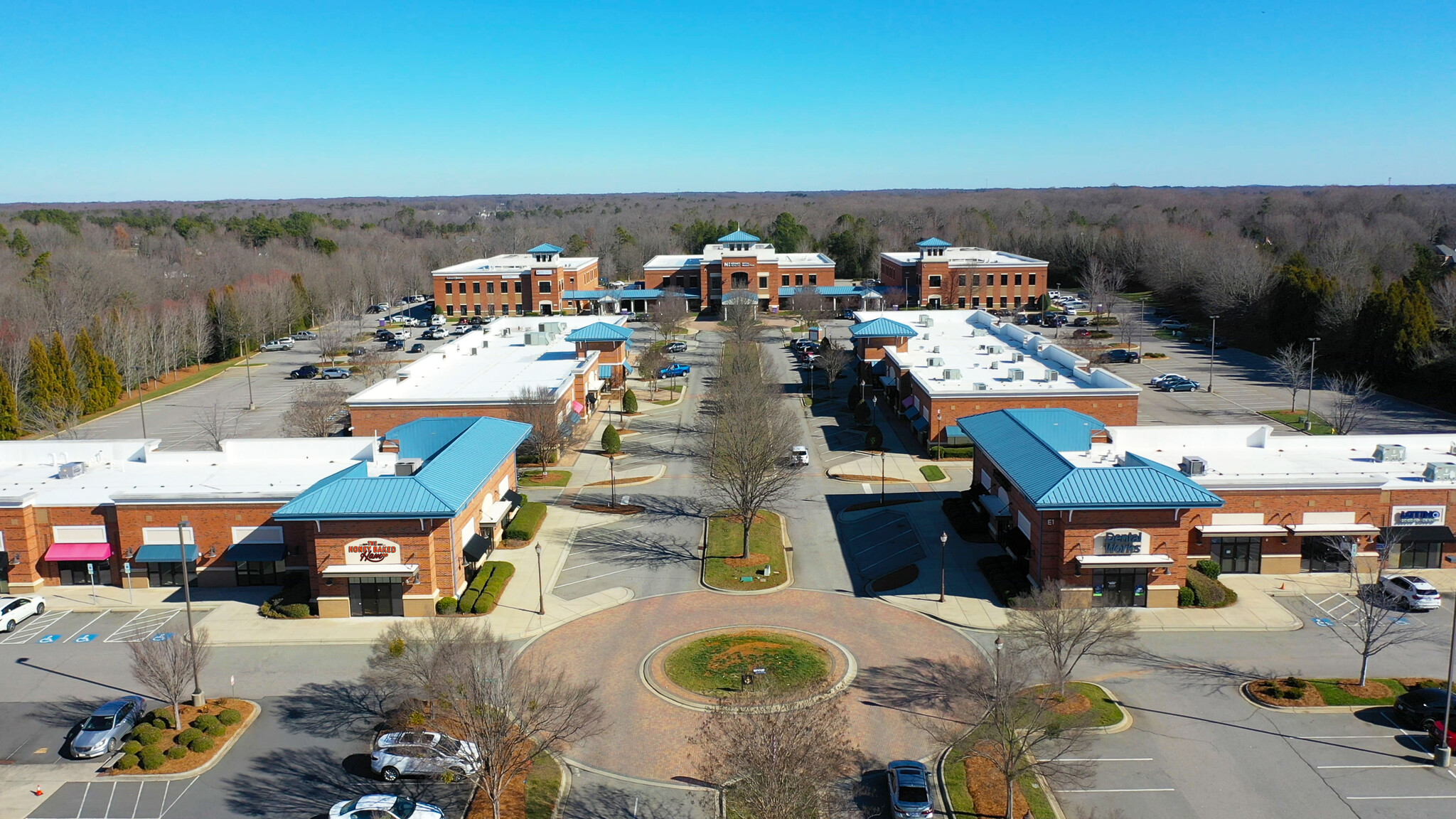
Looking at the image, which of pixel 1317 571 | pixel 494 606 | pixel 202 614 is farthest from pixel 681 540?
pixel 1317 571

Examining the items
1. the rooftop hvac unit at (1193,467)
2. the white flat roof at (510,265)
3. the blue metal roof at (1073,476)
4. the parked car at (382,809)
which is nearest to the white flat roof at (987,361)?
the blue metal roof at (1073,476)

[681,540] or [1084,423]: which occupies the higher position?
[1084,423]

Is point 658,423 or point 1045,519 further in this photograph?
point 658,423

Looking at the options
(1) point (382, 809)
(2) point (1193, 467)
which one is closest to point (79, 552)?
(1) point (382, 809)

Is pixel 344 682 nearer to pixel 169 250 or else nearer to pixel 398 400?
pixel 398 400

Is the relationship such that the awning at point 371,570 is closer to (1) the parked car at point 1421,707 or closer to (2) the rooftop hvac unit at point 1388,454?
(1) the parked car at point 1421,707

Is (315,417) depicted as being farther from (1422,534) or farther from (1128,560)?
(1422,534)
